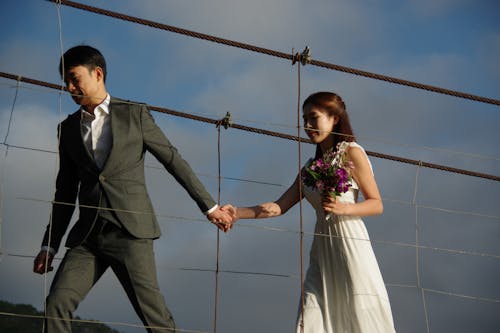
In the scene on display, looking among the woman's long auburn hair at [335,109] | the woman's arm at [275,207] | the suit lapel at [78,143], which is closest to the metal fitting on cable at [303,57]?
the woman's long auburn hair at [335,109]

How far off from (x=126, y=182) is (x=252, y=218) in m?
0.82

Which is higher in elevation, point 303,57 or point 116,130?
point 303,57

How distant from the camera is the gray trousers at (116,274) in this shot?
3266 mm

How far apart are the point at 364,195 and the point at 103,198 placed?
1235 mm

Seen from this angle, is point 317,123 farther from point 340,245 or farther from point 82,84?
point 82,84

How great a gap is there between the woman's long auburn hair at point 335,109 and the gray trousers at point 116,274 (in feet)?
3.58

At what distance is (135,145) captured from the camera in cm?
348

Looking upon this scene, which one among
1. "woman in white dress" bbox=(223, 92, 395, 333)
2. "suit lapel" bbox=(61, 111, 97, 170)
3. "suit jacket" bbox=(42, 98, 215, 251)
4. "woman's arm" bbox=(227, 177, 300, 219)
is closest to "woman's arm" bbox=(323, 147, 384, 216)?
"woman in white dress" bbox=(223, 92, 395, 333)

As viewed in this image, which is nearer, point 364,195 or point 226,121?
point 364,195

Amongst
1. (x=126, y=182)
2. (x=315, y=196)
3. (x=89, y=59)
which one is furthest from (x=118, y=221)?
(x=315, y=196)

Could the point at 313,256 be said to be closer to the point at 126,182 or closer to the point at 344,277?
the point at 344,277

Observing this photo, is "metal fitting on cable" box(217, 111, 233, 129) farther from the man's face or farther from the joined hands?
the man's face

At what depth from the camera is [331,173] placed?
3707 millimetres

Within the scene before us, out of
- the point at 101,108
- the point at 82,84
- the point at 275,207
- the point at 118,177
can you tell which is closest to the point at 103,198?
the point at 118,177
